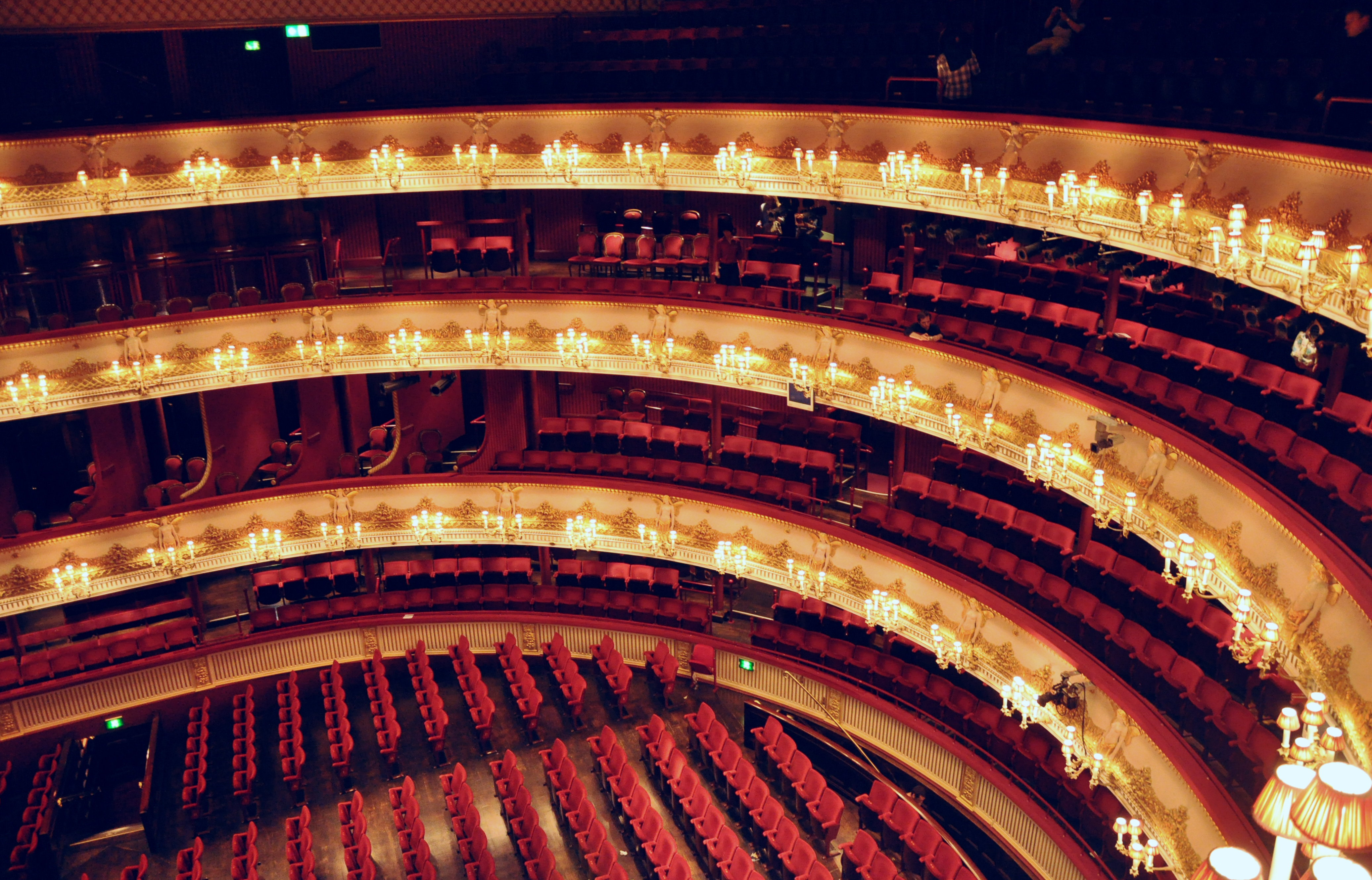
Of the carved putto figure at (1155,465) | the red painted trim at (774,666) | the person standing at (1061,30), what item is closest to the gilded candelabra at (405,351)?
the red painted trim at (774,666)

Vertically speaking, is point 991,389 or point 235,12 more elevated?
point 235,12

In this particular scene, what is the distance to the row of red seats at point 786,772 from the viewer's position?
1645cm

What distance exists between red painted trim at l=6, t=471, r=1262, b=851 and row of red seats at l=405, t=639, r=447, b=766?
3.15 metres

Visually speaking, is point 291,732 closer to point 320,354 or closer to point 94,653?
point 94,653

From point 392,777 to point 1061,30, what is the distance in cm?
1563

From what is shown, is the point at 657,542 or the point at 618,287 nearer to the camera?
the point at 657,542

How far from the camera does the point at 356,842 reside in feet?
53.7

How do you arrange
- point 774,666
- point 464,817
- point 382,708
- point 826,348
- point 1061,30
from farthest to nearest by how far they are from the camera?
point 382,708 → point 774,666 → point 826,348 → point 464,817 → point 1061,30

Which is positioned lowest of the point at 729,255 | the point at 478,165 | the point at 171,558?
the point at 171,558

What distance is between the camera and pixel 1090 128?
14.9 metres

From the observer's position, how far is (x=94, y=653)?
19.6 meters

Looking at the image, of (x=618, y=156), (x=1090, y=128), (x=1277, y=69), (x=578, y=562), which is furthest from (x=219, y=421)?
(x=1277, y=69)

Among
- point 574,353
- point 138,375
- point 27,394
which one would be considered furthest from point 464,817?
point 27,394

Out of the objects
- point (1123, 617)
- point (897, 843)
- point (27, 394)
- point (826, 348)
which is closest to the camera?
point (1123, 617)
